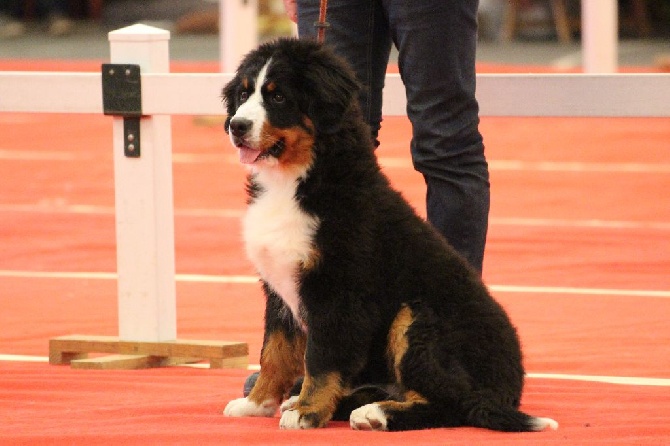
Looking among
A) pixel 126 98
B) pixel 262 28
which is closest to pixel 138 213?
pixel 126 98

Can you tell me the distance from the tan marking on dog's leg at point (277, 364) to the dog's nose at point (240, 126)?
0.67 meters

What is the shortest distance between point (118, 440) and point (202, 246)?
476 centimetres

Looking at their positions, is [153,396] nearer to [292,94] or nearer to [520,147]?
[292,94]

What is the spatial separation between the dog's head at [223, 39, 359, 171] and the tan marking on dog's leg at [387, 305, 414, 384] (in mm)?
514

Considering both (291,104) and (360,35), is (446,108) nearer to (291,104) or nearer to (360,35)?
(360,35)

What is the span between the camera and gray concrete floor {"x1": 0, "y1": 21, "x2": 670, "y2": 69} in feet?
66.9

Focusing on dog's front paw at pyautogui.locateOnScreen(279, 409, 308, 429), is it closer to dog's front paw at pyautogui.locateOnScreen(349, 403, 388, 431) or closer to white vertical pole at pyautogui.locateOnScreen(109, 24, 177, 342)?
dog's front paw at pyautogui.locateOnScreen(349, 403, 388, 431)

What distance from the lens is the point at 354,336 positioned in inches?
142

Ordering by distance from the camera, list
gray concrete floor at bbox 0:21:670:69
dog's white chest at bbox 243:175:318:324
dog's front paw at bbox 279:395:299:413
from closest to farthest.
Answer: dog's white chest at bbox 243:175:318:324 → dog's front paw at bbox 279:395:299:413 → gray concrete floor at bbox 0:21:670:69

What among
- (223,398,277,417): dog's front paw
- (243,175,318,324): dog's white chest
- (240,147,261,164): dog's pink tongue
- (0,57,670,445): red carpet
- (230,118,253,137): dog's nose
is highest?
(230,118,253,137): dog's nose

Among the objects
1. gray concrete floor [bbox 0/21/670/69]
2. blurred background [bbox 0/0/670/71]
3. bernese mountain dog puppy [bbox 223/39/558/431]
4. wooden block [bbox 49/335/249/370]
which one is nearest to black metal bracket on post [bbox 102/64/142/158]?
wooden block [bbox 49/335/249/370]

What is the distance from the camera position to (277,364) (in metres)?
3.94

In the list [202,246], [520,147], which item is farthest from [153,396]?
[520,147]

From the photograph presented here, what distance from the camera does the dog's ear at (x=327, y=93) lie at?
3.67 m
